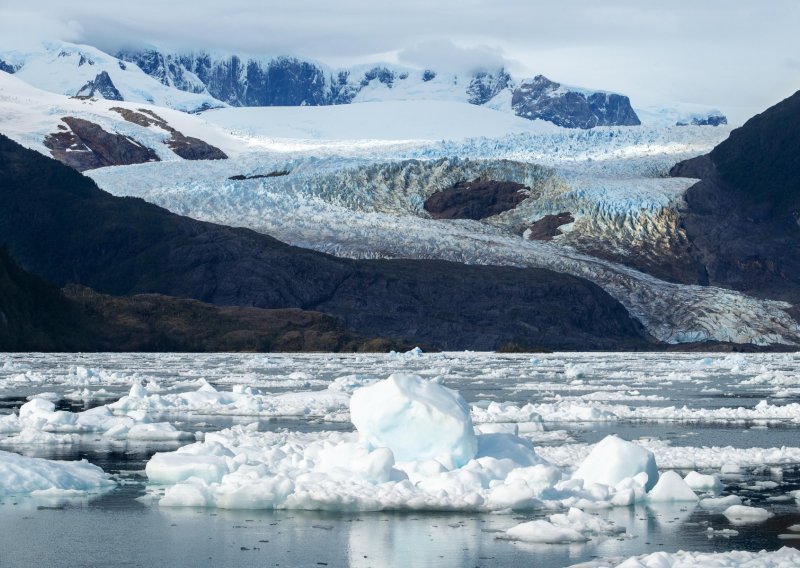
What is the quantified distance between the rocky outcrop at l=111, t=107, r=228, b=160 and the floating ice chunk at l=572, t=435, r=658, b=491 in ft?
481

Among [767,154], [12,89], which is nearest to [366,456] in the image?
[767,154]

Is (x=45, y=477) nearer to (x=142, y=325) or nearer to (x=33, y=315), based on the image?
(x=33, y=315)

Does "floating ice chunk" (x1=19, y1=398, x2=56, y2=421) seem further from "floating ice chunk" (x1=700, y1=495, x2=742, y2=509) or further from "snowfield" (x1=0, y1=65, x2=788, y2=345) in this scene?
"snowfield" (x1=0, y1=65, x2=788, y2=345)

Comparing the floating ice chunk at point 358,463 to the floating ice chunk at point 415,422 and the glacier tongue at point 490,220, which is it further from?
the glacier tongue at point 490,220

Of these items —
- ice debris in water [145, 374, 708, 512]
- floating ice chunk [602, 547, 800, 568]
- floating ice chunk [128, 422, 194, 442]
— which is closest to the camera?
floating ice chunk [602, 547, 800, 568]

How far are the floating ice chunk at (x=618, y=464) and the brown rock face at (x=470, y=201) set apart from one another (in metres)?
106

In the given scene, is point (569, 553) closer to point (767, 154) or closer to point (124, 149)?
point (767, 154)

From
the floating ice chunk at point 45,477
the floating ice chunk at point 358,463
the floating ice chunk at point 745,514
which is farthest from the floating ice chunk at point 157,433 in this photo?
the floating ice chunk at point 745,514

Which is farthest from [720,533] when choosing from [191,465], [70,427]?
[70,427]

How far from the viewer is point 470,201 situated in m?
121

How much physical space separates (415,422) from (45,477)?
4.30 metres

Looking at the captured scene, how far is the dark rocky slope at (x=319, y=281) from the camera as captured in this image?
95.2 meters

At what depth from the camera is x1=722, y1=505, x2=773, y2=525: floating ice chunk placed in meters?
13.2

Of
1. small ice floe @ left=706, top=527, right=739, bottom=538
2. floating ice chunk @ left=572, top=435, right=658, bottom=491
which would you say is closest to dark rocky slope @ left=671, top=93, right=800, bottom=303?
floating ice chunk @ left=572, top=435, right=658, bottom=491
